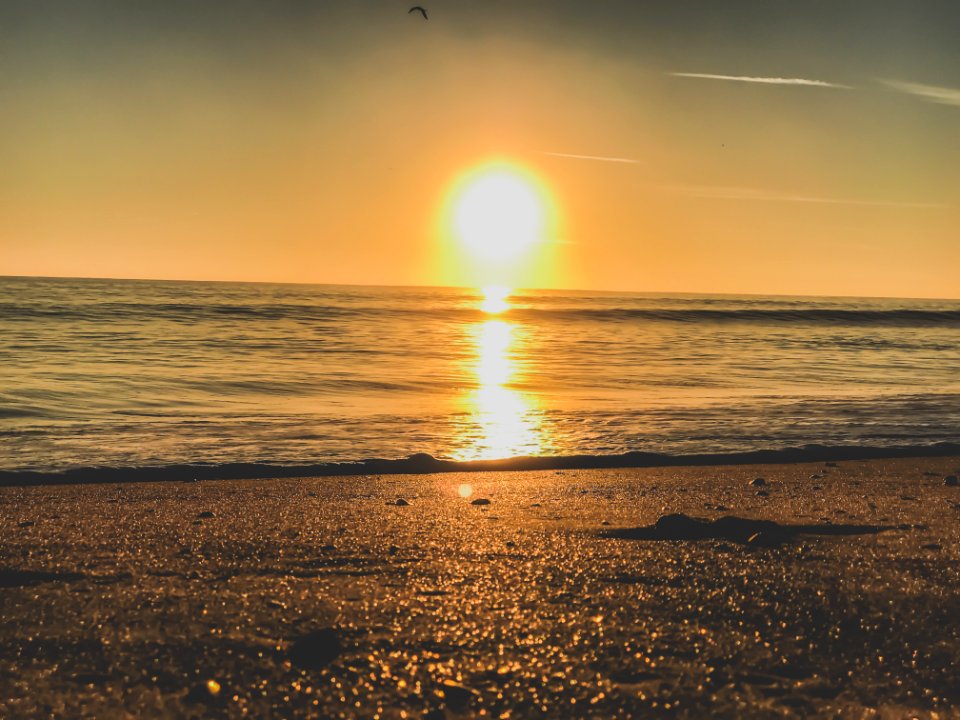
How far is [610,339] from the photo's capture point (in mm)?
32188

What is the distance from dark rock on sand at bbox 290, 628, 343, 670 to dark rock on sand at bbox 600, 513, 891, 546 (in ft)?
7.18

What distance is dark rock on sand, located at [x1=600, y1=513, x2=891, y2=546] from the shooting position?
176 inches

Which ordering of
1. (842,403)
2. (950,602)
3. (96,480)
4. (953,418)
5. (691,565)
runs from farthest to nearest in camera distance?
1. (842,403)
2. (953,418)
3. (96,480)
4. (691,565)
5. (950,602)

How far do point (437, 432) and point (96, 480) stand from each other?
4364 mm

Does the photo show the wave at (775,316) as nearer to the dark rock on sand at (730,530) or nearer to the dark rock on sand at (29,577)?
the dark rock on sand at (730,530)

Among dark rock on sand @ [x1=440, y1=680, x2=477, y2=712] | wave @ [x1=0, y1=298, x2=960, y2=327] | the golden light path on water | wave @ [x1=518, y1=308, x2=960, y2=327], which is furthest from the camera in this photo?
wave @ [x1=518, y1=308, x2=960, y2=327]

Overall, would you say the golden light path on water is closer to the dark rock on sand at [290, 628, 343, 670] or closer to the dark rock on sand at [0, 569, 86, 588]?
the dark rock on sand at [0, 569, 86, 588]

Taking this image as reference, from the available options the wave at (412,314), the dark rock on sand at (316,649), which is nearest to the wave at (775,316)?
the wave at (412,314)

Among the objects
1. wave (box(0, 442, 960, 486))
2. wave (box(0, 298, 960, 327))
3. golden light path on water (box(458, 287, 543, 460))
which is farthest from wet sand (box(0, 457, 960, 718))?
wave (box(0, 298, 960, 327))

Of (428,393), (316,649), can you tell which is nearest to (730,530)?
(316,649)

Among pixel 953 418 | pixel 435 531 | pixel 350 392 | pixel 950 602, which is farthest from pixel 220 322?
pixel 950 602

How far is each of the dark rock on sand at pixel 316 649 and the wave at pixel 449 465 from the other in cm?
499

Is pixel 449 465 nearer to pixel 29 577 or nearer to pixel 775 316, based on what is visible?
pixel 29 577

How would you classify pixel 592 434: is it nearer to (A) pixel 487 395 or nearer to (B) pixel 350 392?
(A) pixel 487 395
